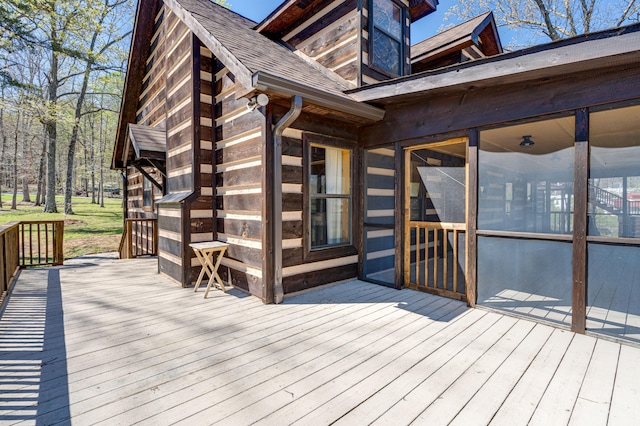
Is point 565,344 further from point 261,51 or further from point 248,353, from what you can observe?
point 261,51

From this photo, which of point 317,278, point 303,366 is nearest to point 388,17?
point 317,278

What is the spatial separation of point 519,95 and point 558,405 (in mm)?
2722

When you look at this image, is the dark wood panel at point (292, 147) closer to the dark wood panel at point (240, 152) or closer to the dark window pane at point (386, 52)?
the dark wood panel at point (240, 152)

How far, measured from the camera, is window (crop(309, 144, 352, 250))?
13.7 feet

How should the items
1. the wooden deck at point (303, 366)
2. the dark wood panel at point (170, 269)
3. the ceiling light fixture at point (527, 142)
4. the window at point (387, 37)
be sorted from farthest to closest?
the window at point (387, 37) < the dark wood panel at point (170, 269) < the ceiling light fixture at point (527, 142) < the wooden deck at point (303, 366)

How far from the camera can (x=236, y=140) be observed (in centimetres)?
417

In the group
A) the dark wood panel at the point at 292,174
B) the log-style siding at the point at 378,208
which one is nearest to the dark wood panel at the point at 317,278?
the log-style siding at the point at 378,208

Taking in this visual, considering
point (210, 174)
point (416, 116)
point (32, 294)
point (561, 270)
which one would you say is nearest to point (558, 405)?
point (561, 270)

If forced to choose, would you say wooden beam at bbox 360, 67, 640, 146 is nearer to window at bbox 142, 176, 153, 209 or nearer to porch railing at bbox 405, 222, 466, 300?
porch railing at bbox 405, 222, 466, 300

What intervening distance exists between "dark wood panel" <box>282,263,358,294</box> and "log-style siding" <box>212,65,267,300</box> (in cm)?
37

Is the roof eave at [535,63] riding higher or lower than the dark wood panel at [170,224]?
higher

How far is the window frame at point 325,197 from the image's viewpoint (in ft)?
13.0

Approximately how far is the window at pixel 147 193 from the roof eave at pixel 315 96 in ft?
18.1

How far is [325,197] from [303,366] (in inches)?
95.6
